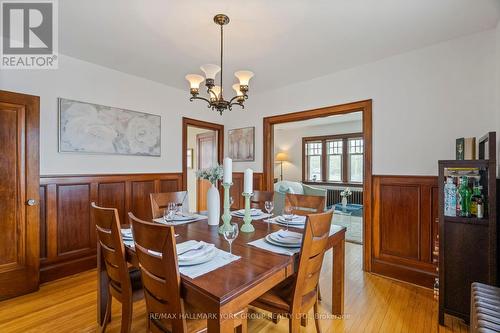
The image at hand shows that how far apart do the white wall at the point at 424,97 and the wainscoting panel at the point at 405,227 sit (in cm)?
16

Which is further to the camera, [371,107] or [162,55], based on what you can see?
[371,107]

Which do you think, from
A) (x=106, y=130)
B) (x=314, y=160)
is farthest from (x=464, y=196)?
(x=314, y=160)

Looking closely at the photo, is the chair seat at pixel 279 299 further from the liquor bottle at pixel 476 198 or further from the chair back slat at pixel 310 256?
the liquor bottle at pixel 476 198

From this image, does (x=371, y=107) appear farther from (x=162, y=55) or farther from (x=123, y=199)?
(x=123, y=199)

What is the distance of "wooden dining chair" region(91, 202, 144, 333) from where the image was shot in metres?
1.44

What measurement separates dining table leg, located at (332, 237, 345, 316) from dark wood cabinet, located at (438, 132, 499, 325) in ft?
2.53

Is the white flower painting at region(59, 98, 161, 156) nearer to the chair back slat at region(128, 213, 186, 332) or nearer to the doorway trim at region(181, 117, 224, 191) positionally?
the doorway trim at region(181, 117, 224, 191)

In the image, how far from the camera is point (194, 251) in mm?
1333

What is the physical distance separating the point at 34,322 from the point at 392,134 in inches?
150

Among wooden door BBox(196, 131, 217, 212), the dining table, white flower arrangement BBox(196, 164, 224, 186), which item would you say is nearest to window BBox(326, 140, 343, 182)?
wooden door BBox(196, 131, 217, 212)

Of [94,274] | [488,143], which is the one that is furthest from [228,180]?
[94,274]

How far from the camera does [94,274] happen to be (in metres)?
2.81

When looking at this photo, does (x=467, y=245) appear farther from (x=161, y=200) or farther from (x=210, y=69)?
(x=161, y=200)

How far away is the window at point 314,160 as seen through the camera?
23.5ft
